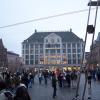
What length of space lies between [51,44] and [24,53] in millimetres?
11338

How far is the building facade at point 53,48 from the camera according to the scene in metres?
146

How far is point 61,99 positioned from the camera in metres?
20.3

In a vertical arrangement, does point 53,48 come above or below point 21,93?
above

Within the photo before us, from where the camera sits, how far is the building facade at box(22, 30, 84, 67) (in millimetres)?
146500

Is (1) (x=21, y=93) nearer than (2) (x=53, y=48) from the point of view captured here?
Yes

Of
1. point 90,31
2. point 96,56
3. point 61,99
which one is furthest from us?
point 96,56

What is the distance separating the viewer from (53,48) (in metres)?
148

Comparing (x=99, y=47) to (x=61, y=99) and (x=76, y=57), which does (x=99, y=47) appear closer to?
(x=76, y=57)

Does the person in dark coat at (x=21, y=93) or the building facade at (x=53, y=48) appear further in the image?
the building facade at (x=53, y=48)

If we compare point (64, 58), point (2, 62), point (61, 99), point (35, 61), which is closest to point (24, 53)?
point (35, 61)

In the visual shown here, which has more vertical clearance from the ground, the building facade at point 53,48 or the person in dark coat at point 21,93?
the building facade at point 53,48

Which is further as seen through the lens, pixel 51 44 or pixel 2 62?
pixel 51 44

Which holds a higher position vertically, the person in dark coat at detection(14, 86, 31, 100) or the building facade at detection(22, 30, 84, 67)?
the building facade at detection(22, 30, 84, 67)

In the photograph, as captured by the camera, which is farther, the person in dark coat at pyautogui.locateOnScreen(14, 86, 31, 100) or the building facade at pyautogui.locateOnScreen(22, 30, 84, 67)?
the building facade at pyautogui.locateOnScreen(22, 30, 84, 67)
